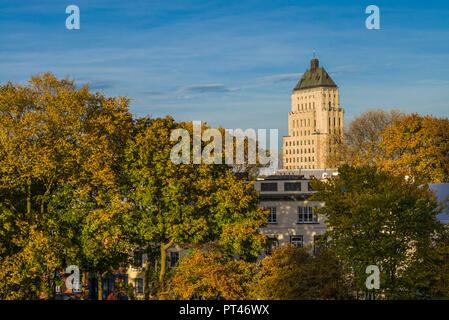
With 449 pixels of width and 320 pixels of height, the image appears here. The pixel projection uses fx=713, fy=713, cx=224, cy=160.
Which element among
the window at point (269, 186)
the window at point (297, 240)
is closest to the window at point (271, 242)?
the window at point (297, 240)

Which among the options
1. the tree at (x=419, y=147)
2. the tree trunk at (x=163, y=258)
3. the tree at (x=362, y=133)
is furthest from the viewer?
the tree at (x=362, y=133)

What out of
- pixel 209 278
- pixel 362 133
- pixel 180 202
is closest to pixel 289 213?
pixel 180 202

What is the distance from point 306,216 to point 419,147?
37.8m

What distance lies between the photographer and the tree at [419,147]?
92.9m

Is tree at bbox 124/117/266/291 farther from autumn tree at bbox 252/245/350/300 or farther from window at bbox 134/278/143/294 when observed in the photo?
window at bbox 134/278/143/294

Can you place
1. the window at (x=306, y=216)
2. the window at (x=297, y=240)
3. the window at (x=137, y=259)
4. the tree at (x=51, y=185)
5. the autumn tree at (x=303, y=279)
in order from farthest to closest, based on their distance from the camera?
1. the window at (x=306, y=216)
2. the window at (x=297, y=240)
3. the window at (x=137, y=259)
4. the tree at (x=51, y=185)
5. the autumn tree at (x=303, y=279)

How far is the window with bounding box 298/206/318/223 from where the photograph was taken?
A: 6950 centimetres

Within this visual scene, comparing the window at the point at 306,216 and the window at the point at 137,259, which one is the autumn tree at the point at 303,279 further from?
the window at the point at 306,216

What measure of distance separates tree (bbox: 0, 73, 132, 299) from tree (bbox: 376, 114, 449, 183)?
43308mm

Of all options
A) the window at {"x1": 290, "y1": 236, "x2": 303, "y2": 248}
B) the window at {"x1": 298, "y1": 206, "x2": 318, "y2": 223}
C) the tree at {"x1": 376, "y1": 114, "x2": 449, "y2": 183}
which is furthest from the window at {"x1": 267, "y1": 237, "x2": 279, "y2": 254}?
the tree at {"x1": 376, "y1": 114, "x2": 449, "y2": 183}

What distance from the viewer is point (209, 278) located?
54875mm

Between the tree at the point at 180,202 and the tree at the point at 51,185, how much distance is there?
2.21 metres
